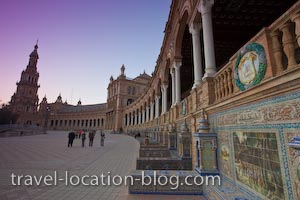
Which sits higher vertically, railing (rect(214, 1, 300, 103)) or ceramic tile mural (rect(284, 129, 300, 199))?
railing (rect(214, 1, 300, 103))

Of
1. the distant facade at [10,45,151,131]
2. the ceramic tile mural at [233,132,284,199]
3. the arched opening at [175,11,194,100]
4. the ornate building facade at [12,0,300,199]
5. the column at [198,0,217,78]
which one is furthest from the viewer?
the distant facade at [10,45,151,131]

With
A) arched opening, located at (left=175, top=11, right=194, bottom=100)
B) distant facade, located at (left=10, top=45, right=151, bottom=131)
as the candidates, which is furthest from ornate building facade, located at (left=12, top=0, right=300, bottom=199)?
distant facade, located at (left=10, top=45, right=151, bottom=131)

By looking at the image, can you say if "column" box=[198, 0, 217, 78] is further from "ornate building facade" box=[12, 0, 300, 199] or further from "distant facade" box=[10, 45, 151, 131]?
"distant facade" box=[10, 45, 151, 131]

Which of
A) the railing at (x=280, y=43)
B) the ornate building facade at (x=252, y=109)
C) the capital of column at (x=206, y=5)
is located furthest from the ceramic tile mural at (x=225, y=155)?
the capital of column at (x=206, y=5)

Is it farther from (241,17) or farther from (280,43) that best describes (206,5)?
(280,43)

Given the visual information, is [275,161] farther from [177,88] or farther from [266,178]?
A: [177,88]

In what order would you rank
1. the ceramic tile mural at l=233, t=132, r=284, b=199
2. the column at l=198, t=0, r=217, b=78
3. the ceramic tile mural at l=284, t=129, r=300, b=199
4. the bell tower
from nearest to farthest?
the ceramic tile mural at l=284, t=129, r=300, b=199 < the ceramic tile mural at l=233, t=132, r=284, b=199 < the column at l=198, t=0, r=217, b=78 < the bell tower

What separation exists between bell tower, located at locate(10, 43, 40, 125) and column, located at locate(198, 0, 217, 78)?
73149 mm

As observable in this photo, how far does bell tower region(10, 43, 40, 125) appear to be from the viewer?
5834 centimetres

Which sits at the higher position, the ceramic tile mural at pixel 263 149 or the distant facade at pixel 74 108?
the distant facade at pixel 74 108

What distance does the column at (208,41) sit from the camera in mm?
4445

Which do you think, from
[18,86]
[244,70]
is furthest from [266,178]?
[18,86]

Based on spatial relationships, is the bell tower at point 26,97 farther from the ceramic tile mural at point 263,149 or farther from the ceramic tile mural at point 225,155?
the ceramic tile mural at point 263,149

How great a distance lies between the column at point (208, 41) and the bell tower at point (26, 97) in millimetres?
73149
